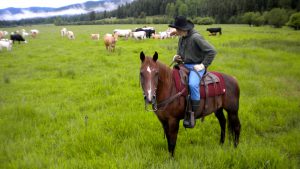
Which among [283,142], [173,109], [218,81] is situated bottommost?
[283,142]

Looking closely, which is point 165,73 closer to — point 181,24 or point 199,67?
point 199,67

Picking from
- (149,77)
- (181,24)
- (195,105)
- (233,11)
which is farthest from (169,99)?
(233,11)

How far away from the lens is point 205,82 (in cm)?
521

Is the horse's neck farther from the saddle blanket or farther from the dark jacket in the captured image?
the dark jacket

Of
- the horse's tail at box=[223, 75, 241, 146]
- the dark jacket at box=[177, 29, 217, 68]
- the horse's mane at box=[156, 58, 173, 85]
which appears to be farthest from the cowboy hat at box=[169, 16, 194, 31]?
the horse's tail at box=[223, 75, 241, 146]

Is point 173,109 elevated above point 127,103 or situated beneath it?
elevated above

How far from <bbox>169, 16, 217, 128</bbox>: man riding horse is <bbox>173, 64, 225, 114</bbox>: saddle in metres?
0.11

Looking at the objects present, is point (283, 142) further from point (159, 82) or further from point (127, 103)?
point (127, 103)

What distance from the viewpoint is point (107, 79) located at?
11.2m

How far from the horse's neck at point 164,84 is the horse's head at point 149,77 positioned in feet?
1.03

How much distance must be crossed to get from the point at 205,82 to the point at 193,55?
0.60 m

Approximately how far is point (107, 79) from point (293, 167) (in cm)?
810

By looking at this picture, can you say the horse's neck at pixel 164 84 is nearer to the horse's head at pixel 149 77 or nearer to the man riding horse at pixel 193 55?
the horse's head at pixel 149 77

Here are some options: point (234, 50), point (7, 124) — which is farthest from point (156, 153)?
point (234, 50)
